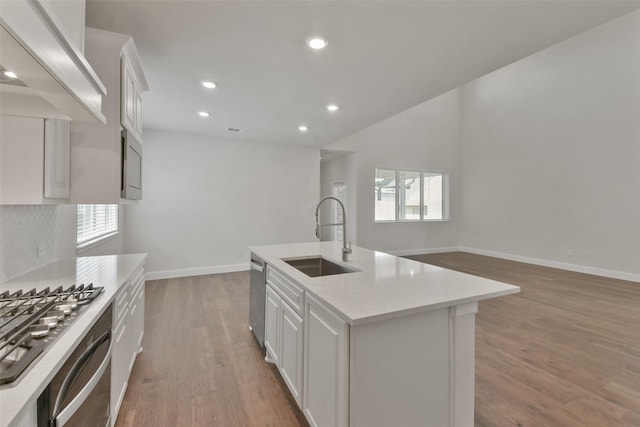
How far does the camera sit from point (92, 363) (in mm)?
1153

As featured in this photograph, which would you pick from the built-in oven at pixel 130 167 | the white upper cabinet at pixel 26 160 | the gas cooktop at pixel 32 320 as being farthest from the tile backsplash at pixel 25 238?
the built-in oven at pixel 130 167

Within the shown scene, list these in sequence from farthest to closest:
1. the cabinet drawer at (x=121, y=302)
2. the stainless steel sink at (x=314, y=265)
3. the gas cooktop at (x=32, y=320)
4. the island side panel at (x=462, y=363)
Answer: the stainless steel sink at (x=314, y=265)
the cabinet drawer at (x=121, y=302)
the island side panel at (x=462, y=363)
the gas cooktop at (x=32, y=320)

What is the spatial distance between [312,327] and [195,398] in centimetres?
116

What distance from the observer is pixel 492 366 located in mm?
2287

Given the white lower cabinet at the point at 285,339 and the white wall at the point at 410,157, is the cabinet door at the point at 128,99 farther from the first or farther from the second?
the white wall at the point at 410,157

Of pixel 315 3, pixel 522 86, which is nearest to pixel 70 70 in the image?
pixel 315 3

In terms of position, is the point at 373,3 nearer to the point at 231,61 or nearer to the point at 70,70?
the point at 231,61

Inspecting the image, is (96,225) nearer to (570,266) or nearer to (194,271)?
(194,271)

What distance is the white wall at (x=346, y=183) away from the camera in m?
6.85

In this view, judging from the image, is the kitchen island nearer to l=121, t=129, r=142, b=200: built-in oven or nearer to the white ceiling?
l=121, t=129, r=142, b=200: built-in oven

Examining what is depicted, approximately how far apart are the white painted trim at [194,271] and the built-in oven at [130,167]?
3059 millimetres

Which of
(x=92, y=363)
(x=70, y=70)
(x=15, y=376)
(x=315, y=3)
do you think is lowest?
(x=92, y=363)

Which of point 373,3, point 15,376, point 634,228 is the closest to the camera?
point 15,376

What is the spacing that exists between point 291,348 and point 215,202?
4.12 m
